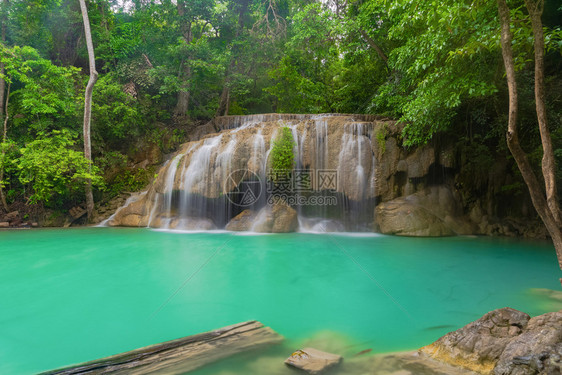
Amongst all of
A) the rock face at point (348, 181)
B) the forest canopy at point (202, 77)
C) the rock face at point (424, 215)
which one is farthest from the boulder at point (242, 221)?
the forest canopy at point (202, 77)

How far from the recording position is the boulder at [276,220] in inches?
381

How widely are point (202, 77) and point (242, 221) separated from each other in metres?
8.50

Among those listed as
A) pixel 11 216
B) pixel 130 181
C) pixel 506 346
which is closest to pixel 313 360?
pixel 506 346

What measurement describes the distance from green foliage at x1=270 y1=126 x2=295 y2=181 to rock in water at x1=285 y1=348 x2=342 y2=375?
776 cm

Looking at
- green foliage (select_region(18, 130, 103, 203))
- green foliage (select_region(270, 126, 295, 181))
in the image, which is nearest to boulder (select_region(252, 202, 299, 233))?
green foliage (select_region(270, 126, 295, 181))

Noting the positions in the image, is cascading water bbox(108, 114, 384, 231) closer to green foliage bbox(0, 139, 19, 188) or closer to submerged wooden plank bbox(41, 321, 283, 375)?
green foliage bbox(0, 139, 19, 188)

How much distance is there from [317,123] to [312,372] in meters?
9.03

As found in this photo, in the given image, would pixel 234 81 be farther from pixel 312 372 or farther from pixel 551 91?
pixel 312 372

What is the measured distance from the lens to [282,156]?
1013 centimetres

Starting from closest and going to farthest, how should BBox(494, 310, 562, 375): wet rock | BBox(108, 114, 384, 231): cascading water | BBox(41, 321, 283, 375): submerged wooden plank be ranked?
BBox(494, 310, 562, 375): wet rock < BBox(41, 321, 283, 375): submerged wooden plank < BBox(108, 114, 384, 231): cascading water

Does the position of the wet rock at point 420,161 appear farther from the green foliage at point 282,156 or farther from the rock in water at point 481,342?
the rock in water at point 481,342
